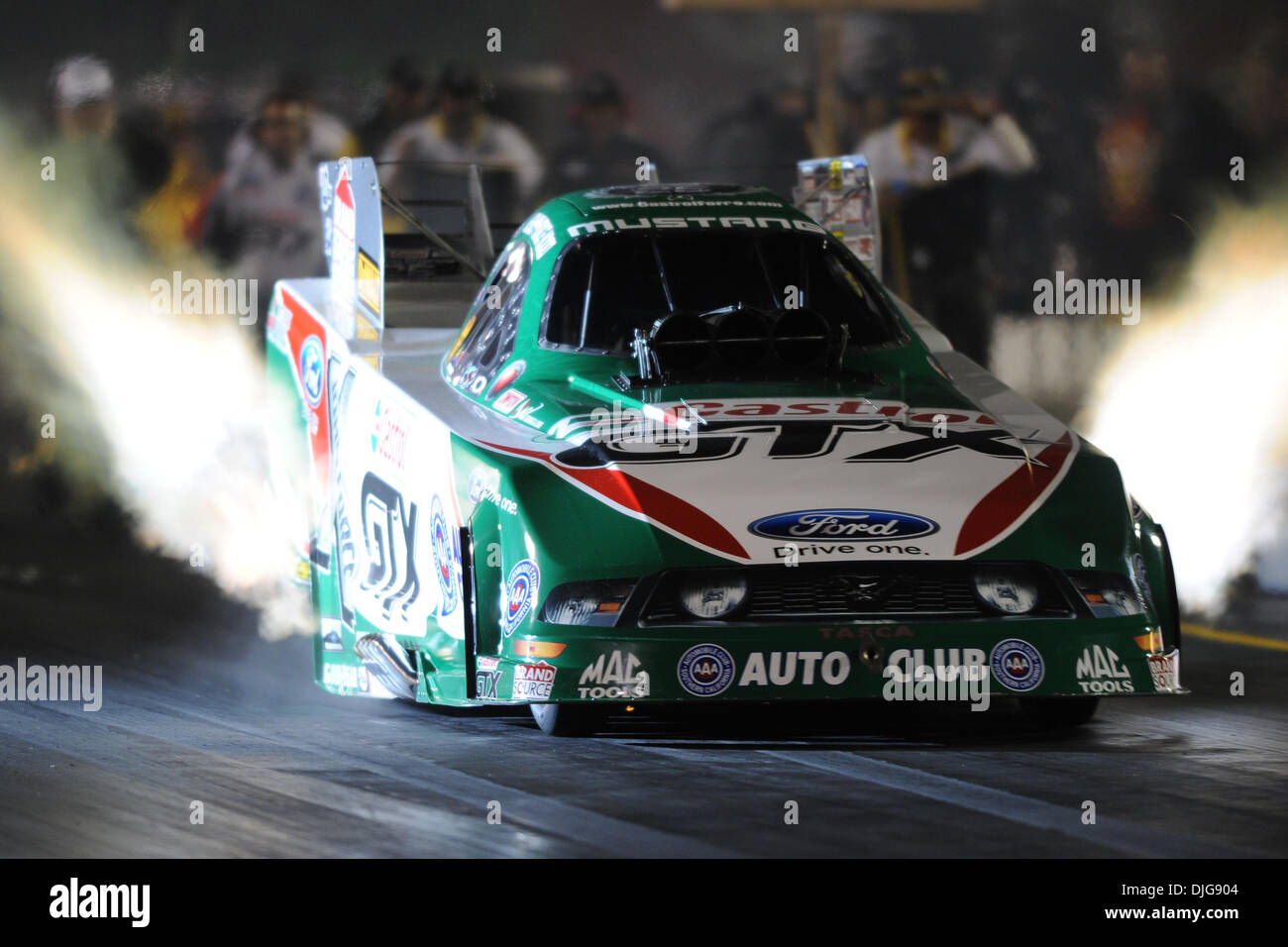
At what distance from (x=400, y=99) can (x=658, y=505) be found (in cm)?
862

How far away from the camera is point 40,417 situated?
13828 millimetres

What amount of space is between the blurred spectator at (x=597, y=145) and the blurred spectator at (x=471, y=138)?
0.17 m

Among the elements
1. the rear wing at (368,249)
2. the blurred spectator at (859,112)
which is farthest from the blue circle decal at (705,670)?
the blurred spectator at (859,112)

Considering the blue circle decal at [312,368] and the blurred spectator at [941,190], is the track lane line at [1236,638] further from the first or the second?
the blurred spectator at [941,190]

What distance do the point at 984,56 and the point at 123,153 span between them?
18.3ft

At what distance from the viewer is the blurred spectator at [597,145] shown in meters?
14.6

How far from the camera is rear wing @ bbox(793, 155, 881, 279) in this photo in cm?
1042

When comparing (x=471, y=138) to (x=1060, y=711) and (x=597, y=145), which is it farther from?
(x=1060, y=711)

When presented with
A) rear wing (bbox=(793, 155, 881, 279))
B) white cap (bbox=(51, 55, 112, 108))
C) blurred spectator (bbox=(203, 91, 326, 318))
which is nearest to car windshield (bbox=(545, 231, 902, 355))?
rear wing (bbox=(793, 155, 881, 279))

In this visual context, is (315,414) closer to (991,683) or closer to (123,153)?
(991,683)

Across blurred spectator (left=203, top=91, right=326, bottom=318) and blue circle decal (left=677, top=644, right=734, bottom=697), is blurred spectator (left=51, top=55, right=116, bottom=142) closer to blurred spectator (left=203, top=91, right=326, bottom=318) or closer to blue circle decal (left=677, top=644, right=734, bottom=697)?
blurred spectator (left=203, top=91, right=326, bottom=318)

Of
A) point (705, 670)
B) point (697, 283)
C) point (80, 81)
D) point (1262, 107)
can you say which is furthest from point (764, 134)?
point (705, 670)

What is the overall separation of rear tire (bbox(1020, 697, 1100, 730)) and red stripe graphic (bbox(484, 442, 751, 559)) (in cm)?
135

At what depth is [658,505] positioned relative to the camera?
6723mm
